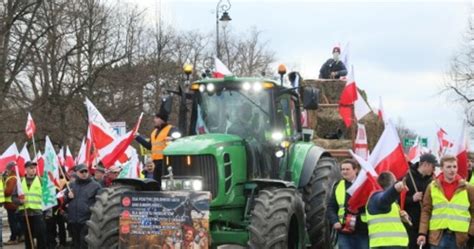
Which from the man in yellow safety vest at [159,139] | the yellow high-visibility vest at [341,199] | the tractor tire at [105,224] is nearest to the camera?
the yellow high-visibility vest at [341,199]

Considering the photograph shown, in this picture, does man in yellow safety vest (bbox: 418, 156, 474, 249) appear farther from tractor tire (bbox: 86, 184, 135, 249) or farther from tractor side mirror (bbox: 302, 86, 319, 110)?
tractor tire (bbox: 86, 184, 135, 249)

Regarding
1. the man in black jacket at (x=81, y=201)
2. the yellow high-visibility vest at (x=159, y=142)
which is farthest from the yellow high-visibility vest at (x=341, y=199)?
the man in black jacket at (x=81, y=201)

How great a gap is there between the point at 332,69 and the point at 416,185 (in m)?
7.90

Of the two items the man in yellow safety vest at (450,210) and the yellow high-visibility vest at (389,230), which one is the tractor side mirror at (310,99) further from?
the yellow high-visibility vest at (389,230)

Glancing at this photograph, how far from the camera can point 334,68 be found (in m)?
16.7

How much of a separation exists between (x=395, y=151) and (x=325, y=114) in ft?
24.8

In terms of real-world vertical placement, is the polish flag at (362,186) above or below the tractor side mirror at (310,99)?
below

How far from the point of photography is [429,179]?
898 centimetres

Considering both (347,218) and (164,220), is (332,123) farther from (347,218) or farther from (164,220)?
(164,220)

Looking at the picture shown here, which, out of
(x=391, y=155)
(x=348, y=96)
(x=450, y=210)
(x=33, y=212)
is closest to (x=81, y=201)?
(x=33, y=212)

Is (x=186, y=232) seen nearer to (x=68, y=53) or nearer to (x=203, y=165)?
(x=203, y=165)

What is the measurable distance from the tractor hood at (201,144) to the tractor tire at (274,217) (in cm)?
87

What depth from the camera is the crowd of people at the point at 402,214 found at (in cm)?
747

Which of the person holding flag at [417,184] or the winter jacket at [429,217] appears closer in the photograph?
the winter jacket at [429,217]
